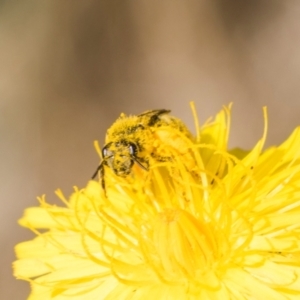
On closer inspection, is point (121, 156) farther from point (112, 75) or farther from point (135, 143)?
point (112, 75)

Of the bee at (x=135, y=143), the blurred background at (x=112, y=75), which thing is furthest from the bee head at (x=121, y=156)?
the blurred background at (x=112, y=75)

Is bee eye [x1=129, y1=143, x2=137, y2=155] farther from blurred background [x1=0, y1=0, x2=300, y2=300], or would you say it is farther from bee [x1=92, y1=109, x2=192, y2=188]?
blurred background [x1=0, y1=0, x2=300, y2=300]

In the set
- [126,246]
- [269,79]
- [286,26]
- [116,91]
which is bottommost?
[126,246]

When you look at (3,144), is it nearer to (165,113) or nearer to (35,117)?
(35,117)

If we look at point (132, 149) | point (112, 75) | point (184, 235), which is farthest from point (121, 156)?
point (112, 75)

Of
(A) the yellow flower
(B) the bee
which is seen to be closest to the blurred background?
(A) the yellow flower

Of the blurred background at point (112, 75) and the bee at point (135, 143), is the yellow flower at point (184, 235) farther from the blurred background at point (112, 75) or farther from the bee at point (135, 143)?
the blurred background at point (112, 75)

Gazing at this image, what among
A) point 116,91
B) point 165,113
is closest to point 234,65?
point 116,91

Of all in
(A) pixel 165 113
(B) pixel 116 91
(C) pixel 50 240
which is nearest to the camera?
(A) pixel 165 113

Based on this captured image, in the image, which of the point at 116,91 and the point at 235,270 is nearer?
the point at 235,270
